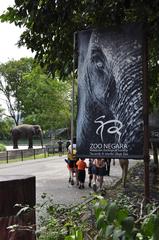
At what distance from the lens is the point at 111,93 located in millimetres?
5641

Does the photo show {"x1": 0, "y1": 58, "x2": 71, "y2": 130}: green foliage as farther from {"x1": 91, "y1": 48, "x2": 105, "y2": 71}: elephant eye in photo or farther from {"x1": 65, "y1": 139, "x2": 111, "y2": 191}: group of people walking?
{"x1": 91, "y1": 48, "x2": 105, "y2": 71}: elephant eye in photo

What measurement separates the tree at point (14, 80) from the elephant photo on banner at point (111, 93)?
71.0 metres

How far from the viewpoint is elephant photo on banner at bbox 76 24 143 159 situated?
17.9 feet

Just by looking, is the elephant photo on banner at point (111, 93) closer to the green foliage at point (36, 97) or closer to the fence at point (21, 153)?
the fence at point (21, 153)

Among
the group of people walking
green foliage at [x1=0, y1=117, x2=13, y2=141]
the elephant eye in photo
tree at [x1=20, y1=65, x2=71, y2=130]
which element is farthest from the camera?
green foliage at [x1=0, y1=117, x2=13, y2=141]

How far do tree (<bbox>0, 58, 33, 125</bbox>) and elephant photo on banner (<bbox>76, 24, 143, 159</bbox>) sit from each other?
7099 cm

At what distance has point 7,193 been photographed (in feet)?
14.5

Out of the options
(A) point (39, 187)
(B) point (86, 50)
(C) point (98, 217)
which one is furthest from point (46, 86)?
(C) point (98, 217)

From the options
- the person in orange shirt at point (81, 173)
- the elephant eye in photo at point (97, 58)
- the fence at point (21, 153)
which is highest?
the elephant eye in photo at point (97, 58)

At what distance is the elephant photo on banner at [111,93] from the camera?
215 inches

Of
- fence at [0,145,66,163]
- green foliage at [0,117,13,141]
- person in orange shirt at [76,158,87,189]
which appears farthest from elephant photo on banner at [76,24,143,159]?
green foliage at [0,117,13,141]

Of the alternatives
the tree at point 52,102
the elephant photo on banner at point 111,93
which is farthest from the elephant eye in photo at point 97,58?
the tree at point 52,102

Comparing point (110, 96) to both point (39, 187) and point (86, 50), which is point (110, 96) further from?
point (39, 187)

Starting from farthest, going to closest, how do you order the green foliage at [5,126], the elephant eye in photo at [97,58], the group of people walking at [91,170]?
1. the green foliage at [5,126]
2. the group of people walking at [91,170]
3. the elephant eye in photo at [97,58]
